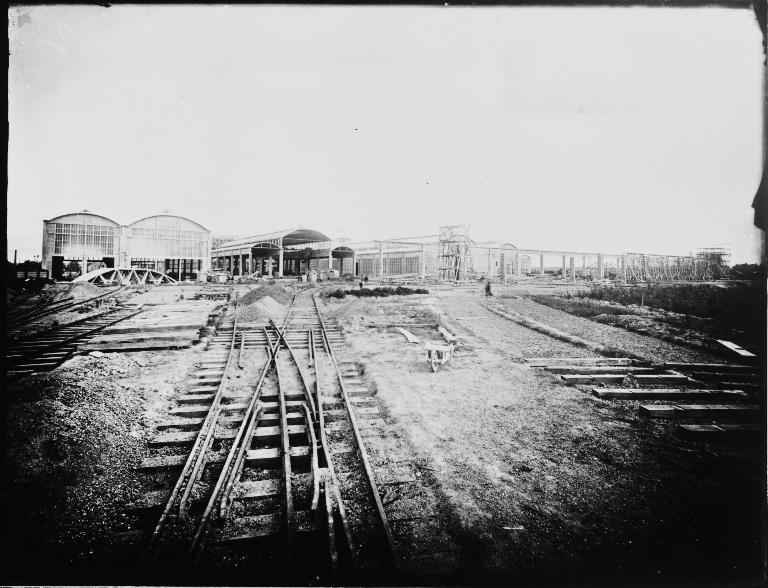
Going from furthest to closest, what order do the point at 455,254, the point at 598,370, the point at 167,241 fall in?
the point at 455,254 → the point at 167,241 → the point at 598,370

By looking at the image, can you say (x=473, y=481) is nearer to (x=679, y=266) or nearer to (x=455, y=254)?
(x=679, y=266)

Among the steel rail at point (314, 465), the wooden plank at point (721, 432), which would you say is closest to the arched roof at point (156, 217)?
the steel rail at point (314, 465)

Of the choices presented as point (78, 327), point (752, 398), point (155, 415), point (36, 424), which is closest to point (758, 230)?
point (752, 398)

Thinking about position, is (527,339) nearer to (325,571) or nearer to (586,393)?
(586,393)

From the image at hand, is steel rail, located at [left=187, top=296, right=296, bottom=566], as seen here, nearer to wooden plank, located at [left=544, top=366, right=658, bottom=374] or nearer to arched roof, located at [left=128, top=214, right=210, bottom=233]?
arched roof, located at [left=128, top=214, right=210, bottom=233]

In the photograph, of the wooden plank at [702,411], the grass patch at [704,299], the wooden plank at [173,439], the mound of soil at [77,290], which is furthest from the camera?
the mound of soil at [77,290]

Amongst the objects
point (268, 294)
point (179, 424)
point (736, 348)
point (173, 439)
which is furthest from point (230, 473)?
point (736, 348)

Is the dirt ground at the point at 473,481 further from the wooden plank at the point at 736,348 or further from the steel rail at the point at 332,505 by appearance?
the wooden plank at the point at 736,348
